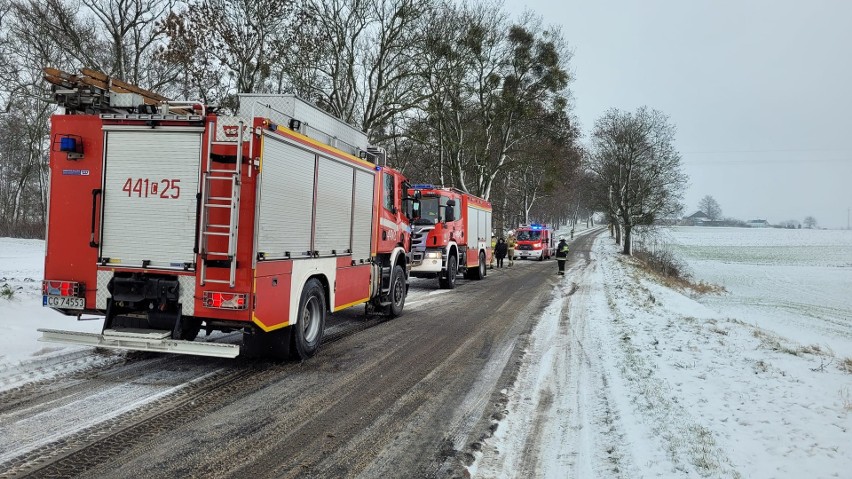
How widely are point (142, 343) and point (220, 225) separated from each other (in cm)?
143

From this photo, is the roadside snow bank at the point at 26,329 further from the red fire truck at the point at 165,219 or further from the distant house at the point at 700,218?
the distant house at the point at 700,218

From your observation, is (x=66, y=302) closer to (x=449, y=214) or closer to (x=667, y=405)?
(x=667, y=405)

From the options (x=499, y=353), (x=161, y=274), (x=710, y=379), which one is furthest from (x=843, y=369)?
(x=161, y=274)

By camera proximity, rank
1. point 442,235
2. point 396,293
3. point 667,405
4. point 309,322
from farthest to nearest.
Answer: point 442,235 < point 396,293 < point 309,322 < point 667,405

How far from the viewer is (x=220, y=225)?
18.2ft

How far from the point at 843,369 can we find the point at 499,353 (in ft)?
15.6

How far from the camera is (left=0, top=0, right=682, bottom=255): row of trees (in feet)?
65.6

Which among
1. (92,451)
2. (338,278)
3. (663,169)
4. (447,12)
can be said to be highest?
(447,12)

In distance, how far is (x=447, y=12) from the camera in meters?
26.3

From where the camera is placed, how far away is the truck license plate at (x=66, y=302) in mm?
5766

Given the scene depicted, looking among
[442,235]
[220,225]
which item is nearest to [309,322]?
[220,225]

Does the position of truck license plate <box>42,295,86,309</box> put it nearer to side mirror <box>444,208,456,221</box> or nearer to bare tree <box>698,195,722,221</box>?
side mirror <box>444,208,456,221</box>

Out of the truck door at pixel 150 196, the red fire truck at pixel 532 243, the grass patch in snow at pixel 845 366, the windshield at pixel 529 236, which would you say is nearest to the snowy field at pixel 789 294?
the grass patch in snow at pixel 845 366

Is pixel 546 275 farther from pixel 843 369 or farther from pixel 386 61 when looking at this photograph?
pixel 843 369
